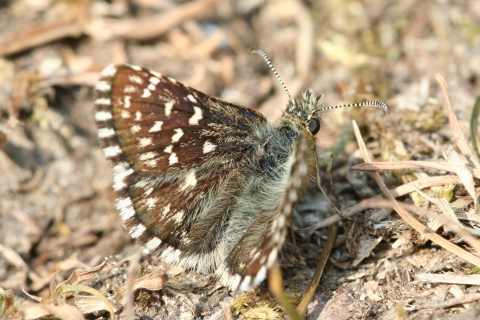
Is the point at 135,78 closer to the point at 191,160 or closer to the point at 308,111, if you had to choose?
the point at 191,160

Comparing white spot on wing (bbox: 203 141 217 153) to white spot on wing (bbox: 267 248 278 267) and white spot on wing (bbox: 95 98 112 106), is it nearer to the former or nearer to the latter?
white spot on wing (bbox: 95 98 112 106)

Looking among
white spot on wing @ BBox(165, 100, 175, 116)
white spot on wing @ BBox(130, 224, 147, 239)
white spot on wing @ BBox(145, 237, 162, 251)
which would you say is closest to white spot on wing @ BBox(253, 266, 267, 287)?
white spot on wing @ BBox(145, 237, 162, 251)

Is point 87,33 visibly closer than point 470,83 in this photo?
No

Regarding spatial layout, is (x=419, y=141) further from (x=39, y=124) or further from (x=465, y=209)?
(x=39, y=124)

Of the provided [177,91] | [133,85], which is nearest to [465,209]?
[177,91]

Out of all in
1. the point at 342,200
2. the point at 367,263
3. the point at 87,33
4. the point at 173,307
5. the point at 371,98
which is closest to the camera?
the point at 173,307

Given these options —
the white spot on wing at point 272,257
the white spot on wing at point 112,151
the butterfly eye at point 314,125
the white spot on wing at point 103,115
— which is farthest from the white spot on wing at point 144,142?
the white spot on wing at point 272,257

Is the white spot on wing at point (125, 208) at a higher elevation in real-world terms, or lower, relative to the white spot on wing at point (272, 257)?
higher

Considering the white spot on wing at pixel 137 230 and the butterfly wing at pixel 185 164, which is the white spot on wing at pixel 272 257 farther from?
the white spot on wing at pixel 137 230
